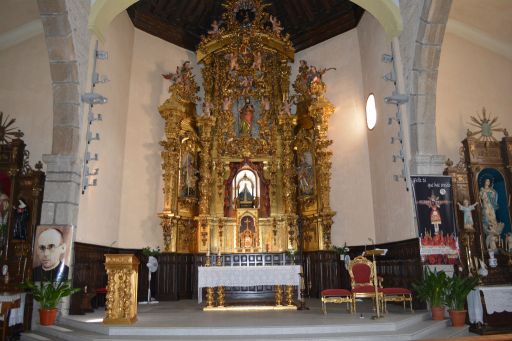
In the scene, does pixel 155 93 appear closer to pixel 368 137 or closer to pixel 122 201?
pixel 122 201

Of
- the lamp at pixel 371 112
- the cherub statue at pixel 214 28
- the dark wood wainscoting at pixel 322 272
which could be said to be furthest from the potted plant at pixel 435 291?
the cherub statue at pixel 214 28

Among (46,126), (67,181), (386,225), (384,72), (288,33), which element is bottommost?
(386,225)

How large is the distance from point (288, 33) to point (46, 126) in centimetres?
801

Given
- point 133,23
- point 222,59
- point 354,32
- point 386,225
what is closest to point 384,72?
point 354,32

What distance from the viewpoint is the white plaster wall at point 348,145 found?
1182 cm

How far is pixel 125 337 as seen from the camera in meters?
6.60

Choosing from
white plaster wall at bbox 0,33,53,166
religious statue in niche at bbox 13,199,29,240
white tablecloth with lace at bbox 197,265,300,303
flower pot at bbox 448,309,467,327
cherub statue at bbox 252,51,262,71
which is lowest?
flower pot at bbox 448,309,467,327

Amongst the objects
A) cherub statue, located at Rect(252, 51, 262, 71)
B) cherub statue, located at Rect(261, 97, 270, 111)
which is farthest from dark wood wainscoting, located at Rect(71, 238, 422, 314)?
cherub statue, located at Rect(252, 51, 262, 71)

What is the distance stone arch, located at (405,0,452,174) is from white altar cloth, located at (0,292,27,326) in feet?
25.4

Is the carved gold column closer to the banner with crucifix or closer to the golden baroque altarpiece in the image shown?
the golden baroque altarpiece

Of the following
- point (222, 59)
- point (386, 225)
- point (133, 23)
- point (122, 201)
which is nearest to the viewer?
point (386, 225)

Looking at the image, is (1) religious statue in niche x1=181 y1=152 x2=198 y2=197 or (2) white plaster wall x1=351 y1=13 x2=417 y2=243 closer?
(2) white plaster wall x1=351 y1=13 x2=417 y2=243

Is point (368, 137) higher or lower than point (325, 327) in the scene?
higher

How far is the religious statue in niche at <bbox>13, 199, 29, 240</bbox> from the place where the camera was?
869 cm
